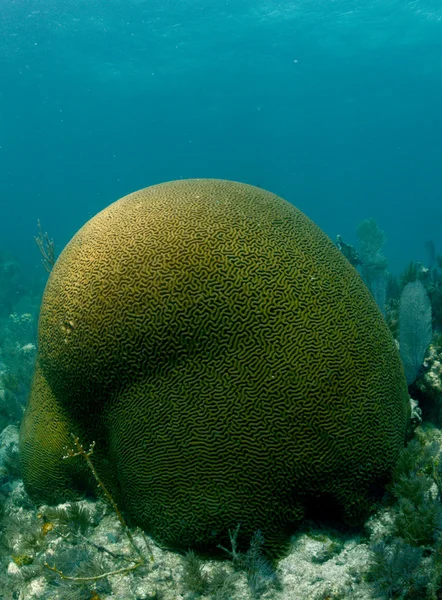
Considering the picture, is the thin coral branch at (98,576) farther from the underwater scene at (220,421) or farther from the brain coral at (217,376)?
the brain coral at (217,376)

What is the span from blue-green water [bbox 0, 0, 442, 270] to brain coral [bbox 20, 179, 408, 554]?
3183cm

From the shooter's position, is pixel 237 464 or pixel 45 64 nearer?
pixel 237 464

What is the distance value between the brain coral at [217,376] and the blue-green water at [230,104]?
3183cm

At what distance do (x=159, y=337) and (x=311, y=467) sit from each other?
5.26 ft

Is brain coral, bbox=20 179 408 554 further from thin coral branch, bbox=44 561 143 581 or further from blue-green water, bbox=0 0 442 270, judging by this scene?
blue-green water, bbox=0 0 442 270

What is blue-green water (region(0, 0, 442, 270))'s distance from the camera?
104 feet

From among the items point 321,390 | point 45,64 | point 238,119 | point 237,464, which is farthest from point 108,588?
point 238,119

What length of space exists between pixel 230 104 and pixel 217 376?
60.0 metres

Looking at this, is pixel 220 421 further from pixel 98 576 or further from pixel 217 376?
pixel 98 576

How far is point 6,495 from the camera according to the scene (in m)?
5.34

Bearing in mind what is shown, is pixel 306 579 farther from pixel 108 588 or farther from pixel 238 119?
pixel 238 119

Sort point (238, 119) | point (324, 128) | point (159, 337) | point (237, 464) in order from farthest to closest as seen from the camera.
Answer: point (324, 128), point (238, 119), point (159, 337), point (237, 464)

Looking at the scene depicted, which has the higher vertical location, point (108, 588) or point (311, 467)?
point (311, 467)

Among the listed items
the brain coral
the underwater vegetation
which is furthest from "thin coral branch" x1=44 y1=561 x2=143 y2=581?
the brain coral
